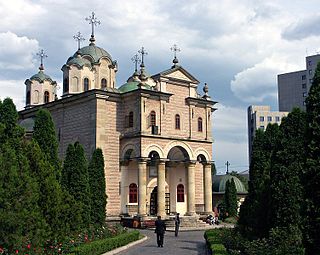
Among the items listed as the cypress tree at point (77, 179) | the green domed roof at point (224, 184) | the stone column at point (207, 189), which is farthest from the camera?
the green domed roof at point (224, 184)

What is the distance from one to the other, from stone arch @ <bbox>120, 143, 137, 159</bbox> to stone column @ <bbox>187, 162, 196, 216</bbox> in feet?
16.2

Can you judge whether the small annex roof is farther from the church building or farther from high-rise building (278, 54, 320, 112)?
high-rise building (278, 54, 320, 112)

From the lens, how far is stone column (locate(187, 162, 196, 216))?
37.4m

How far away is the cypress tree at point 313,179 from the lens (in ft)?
36.0

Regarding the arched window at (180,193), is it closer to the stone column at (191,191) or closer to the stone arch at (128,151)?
the stone column at (191,191)

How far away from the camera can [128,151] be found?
119 ft

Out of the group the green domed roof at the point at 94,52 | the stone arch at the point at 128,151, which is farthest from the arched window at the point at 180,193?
the green domed roof at the point at 94,52

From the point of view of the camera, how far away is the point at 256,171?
64.9ft

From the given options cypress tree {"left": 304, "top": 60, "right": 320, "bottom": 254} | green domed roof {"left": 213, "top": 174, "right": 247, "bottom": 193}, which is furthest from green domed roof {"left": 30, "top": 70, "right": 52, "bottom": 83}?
cypress tree {"left": 304, "top": 60, "right": 320, "bottom": 254}

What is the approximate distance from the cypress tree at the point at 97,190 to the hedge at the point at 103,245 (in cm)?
253

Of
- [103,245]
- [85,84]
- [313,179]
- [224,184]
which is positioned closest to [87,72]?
[85,84]

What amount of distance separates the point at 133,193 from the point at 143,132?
17.5 ft

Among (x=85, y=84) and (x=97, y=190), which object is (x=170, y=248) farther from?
(x=85, y=84)

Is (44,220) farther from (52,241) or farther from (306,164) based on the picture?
(306,164)
